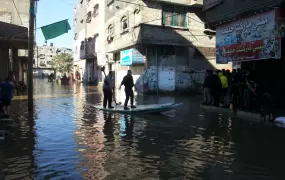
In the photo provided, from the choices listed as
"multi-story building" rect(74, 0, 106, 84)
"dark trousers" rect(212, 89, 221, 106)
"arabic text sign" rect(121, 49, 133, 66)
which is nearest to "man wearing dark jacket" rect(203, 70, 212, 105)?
"dark trousers" rect(212, 89, 221, 106)

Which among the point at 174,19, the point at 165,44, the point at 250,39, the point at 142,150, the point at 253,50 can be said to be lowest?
the point at 142,150

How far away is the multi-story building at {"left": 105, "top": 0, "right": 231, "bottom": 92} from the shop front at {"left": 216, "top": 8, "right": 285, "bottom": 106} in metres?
9.62

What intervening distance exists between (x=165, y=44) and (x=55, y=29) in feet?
42.2

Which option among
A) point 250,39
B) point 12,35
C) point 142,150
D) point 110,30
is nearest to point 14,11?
point 110,30

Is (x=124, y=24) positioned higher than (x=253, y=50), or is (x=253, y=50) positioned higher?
(x=124, y=24)

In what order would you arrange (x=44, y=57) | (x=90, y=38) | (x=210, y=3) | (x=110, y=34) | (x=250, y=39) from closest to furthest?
(x=250, y=39) < (x=210, y=3) < (x=110, y=34) < (x=90, y=38) < (x=44, y=57)

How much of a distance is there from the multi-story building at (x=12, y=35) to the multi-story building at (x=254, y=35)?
12222 mm

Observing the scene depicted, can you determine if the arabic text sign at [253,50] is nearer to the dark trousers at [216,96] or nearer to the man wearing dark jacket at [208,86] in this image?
the man wearing dark jacket at [208,86]

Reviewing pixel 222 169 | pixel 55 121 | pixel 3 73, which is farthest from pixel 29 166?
pixel 3 73

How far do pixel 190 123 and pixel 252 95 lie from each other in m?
3.15

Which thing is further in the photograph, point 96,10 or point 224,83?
point 96,10

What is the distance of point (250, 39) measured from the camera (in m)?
13.3

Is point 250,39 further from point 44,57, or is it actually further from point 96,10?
point 44,57

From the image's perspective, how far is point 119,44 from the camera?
29281mm
